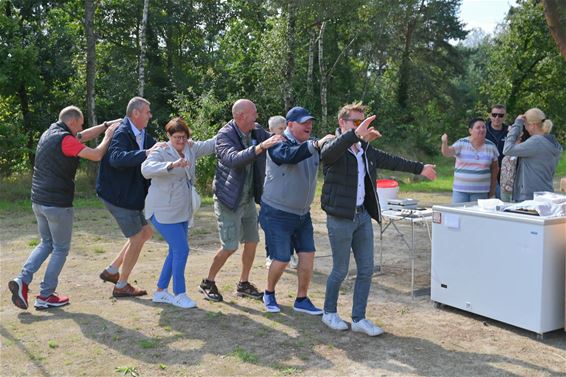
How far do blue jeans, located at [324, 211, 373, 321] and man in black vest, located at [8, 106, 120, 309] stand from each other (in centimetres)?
227

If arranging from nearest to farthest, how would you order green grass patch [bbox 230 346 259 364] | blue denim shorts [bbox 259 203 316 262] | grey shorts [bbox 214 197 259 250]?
green grass patch [bbox 230 346 259 364]
blue denim shorts [bbox 259 203 316 262]
grey shorts [bbox 214 197 259 250]

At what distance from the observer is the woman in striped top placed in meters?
6.50

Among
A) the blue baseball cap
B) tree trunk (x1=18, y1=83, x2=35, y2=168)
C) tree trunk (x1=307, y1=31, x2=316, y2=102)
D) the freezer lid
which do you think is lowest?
the freezer lid

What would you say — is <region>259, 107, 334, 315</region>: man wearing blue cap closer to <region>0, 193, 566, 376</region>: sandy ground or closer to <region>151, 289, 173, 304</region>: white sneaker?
<region>0, 193, 566, 376</region>: sandy ground

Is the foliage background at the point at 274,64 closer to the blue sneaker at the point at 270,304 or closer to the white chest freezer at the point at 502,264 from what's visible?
the blue sneaker at the point at 270,304

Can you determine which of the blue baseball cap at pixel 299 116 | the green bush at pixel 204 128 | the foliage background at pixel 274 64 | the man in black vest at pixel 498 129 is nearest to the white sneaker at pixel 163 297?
the blue baseball cap at pixel 299 116

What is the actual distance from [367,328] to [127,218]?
247 cm

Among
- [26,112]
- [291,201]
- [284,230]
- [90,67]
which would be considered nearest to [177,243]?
[284,230]

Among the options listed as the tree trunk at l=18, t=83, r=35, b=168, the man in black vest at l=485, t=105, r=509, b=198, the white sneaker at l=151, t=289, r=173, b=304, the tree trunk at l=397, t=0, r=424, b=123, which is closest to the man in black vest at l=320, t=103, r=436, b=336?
the white sneaker at l=151, t=289, r=173, b=304

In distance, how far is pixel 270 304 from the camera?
17.8ft

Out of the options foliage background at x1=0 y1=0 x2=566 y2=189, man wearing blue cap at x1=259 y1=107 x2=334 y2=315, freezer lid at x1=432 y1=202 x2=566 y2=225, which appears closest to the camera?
freezer lid at x1=432 y1=202 x2=566 y2=225

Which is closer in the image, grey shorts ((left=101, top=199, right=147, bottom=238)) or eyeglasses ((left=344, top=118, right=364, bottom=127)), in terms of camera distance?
eyeglasses ((left=344, top=118, right=364, bottom=127))

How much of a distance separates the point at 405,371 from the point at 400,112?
1190 inches

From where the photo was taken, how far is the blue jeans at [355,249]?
4582mm
